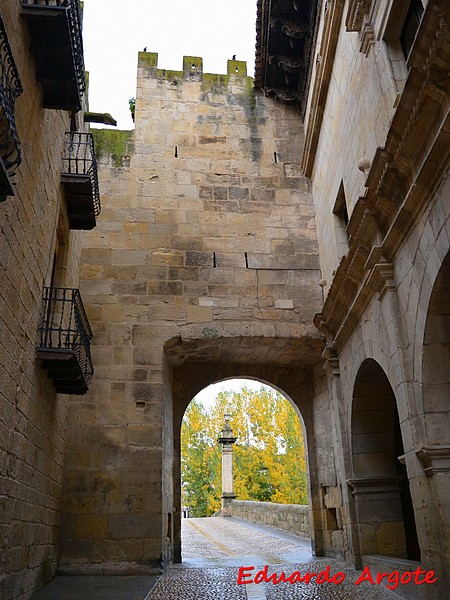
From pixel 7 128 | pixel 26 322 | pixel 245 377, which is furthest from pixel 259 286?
pixel 7 128

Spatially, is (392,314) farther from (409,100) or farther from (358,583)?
(358,583)

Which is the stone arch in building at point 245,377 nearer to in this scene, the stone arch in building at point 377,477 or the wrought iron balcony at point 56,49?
the stone arch in building at point 377,477

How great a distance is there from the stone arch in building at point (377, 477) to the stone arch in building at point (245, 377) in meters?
2.74

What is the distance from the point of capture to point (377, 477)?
22.4 ft

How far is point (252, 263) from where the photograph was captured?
9.17 metres

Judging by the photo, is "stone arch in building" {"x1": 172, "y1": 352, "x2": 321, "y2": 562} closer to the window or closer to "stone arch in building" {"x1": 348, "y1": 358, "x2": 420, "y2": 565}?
"stone arch in building" {"x1": 348, "y1": 358, "x2": 420, "y2": 565}

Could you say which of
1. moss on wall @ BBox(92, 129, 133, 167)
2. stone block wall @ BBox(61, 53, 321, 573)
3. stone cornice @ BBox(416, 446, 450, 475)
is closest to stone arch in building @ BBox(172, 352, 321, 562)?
stone block wall @ BBox(61, 53, 321, 573)

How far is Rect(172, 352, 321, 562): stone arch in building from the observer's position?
968 centimetres

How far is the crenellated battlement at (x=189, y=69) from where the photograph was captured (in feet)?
34.8

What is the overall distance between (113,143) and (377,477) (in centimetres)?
707

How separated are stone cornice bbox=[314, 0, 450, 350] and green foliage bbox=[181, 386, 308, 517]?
663 inches

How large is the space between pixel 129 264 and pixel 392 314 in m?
4.96

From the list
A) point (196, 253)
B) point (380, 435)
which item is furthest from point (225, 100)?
point (380, 435)

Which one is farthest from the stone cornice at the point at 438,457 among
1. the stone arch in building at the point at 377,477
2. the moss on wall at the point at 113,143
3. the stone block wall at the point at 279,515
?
the moss on wall at the point at 113,143
